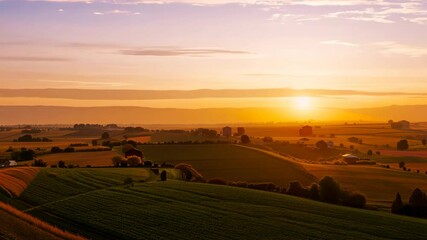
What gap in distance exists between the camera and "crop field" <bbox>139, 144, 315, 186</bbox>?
338 feet

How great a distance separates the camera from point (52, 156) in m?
118

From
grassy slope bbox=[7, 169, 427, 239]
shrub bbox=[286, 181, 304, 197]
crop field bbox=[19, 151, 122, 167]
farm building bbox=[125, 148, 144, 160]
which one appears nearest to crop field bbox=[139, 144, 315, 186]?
farm building bbox=[125, 148, 144, 160]

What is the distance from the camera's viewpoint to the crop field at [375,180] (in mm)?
85438

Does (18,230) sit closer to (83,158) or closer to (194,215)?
(194,215)

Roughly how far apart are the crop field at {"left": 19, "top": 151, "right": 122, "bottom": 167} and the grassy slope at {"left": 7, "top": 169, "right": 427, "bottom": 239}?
34103 millimetres

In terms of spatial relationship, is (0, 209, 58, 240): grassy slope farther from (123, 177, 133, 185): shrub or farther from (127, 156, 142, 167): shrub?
(127, 156, 142, 167): shrub

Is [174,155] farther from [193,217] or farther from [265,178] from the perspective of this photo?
[193,217]

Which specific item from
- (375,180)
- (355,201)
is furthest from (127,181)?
(375,180)

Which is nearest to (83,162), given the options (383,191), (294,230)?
(383,191)

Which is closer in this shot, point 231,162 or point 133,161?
point 133,161

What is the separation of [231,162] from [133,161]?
20933 millimetres

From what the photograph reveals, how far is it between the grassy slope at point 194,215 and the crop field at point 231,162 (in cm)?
3293

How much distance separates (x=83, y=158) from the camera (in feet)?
369

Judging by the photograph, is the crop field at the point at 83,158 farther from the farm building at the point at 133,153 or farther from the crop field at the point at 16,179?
the crop field at the point at 16,179
